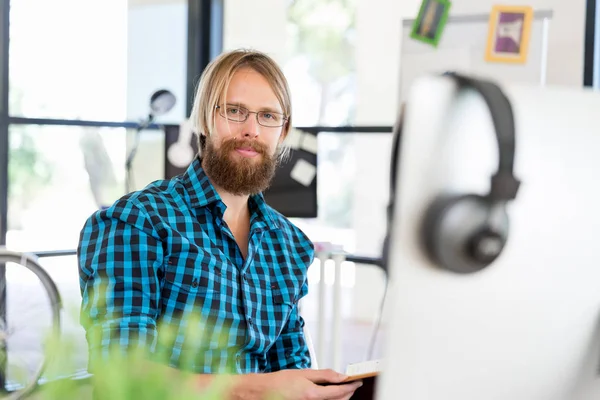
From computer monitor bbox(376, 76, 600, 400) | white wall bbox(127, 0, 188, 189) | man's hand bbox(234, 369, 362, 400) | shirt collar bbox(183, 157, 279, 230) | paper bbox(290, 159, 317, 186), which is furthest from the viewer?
white wall bbox(127, 0, 188, 189)

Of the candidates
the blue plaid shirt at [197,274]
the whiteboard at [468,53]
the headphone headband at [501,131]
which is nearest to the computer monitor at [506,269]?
the headphone headband at [501,131]

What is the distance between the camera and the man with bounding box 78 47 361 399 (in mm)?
1382

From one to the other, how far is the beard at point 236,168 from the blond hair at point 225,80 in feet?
0.25

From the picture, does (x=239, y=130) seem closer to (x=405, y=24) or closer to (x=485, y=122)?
(x=485, y=122)

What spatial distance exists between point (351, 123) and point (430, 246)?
127 inches

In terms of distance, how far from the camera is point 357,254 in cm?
382

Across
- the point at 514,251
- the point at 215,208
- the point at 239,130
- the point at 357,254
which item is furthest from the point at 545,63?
the point at 514,251

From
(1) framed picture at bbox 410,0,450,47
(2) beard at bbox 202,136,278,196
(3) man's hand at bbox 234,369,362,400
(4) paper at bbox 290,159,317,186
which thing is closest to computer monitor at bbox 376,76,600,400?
(3) man's hand at bbox 234,369,362,400

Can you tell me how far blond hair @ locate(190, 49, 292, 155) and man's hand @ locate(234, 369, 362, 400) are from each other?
0.70 metres

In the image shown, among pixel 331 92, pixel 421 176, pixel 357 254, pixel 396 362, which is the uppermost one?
pixel 331 92

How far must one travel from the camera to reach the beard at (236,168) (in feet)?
5.65

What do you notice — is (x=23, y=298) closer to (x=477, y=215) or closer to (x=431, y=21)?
(x=431, y=21)

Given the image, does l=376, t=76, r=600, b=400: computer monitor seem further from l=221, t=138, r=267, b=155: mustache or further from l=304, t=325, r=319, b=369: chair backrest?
l=221, t=138, r=267, b=155: mustache

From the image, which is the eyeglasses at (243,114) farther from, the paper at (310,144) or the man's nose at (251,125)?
the paper at (310,144)
